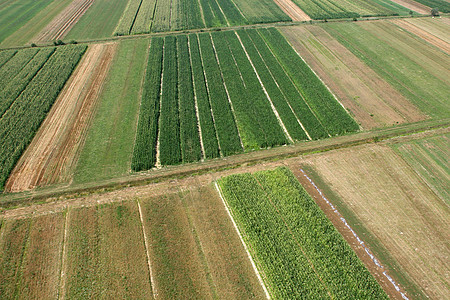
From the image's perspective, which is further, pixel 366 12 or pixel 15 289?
pixel 366 12

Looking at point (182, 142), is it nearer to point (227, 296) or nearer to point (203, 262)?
point (203, 262)

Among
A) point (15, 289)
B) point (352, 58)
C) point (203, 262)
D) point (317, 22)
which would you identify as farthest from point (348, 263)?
A: point (317, 22)

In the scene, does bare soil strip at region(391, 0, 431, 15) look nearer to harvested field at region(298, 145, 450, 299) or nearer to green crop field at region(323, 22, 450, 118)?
green crop field at region(323, 22, 450, 118)

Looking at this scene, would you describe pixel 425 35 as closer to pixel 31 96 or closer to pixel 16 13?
pixel 31 96

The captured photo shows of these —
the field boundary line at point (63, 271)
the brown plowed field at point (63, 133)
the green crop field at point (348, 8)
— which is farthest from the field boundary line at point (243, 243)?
the green crop field at point (348, 8)

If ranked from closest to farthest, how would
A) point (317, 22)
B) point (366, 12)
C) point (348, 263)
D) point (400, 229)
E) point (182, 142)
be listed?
1. point (348, 263)
2. point (400, 229)
3. point (182, 142)
4. point (317, 22)
5. point (366, 12)

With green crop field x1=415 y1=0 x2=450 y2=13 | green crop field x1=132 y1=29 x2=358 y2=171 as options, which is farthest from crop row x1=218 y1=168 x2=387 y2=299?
green crop field x1=415 y1=0 x2=450 y2=13
